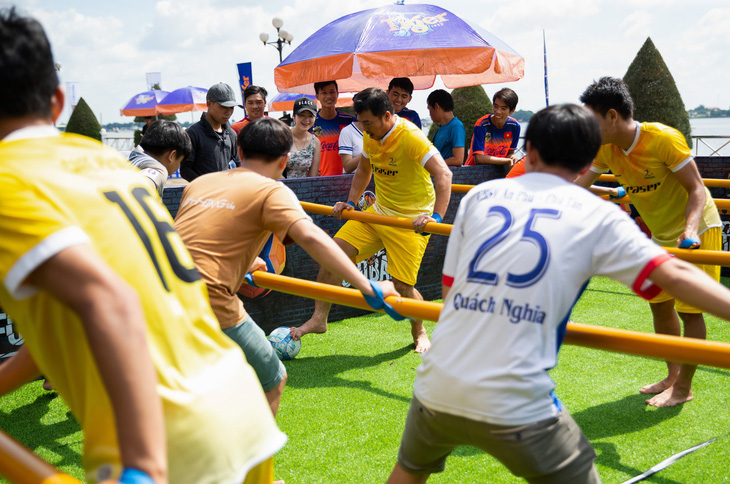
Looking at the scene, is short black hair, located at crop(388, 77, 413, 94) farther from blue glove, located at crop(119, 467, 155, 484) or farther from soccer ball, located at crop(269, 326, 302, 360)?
blue glove, located at crop(119, 467, 155, 484)

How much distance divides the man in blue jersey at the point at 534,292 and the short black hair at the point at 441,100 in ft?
19.6

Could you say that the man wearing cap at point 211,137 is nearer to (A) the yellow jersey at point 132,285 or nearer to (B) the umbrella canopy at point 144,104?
(A) the yellow jersey at point 132,285

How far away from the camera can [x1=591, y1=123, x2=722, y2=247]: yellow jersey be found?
4.39 metres

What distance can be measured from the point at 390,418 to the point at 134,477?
138 inches

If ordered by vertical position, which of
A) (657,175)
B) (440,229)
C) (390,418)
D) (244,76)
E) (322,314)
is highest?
(244,76)

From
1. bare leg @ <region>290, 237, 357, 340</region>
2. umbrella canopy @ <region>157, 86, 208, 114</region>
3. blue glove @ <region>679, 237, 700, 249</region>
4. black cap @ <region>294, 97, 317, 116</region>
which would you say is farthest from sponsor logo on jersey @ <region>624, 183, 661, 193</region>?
umbrella canopy @ <region>157, 86, 208, 114</region>

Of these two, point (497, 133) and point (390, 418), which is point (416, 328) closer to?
point (390, 418)

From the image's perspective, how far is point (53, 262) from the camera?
1218 millimetres

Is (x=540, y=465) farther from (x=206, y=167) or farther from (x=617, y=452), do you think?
(x=206, y=167)

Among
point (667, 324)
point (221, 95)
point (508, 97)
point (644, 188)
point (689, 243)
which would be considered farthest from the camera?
point (508, 97)

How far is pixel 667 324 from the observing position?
479 centimetres

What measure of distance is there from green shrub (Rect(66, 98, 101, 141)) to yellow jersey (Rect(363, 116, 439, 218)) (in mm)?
27400

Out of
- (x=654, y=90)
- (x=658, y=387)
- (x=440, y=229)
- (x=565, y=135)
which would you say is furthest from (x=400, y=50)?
(x=654, y=90)

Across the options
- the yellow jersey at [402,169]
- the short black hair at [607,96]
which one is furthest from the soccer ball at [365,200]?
the short black hair at [607,96]
